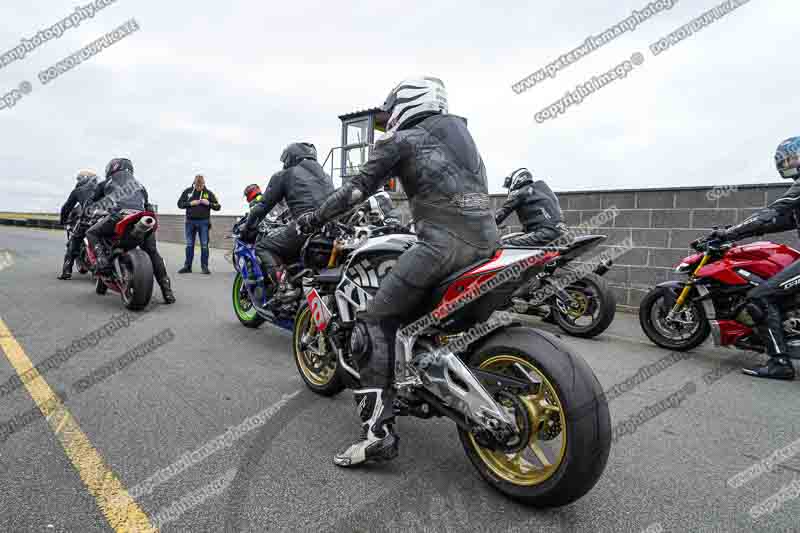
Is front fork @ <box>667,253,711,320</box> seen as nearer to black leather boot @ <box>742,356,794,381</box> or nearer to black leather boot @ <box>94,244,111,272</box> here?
black leather boot @ <box>742,356,794,381</box>

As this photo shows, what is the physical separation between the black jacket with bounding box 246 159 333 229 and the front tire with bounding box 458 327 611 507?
317 centimetres

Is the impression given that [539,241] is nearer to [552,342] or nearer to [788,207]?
[788,207]

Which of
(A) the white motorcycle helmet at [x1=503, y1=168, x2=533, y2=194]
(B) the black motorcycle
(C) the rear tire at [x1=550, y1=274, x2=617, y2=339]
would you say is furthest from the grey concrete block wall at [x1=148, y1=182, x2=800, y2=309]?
(A) the white motorcycle helmet at [x1=503, y1=168, x2=533, y2=194]

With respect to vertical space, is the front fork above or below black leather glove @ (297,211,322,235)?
below

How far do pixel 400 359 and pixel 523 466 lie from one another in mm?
754

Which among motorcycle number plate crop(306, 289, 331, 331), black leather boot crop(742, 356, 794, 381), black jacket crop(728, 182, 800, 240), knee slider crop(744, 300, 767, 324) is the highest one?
black jacket crop(728, 182, 800, 240)

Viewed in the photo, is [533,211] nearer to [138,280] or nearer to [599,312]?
[599,312]


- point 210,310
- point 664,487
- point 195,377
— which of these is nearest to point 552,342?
point 664,487

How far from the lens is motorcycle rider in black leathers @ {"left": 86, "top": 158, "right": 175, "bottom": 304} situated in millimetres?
6637

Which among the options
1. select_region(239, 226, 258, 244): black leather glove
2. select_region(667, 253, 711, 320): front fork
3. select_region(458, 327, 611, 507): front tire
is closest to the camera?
select_region(458, 327, 611, 507): front tire

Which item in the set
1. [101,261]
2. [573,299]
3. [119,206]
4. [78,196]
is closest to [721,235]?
[573,299]

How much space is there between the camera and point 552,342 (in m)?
2.17

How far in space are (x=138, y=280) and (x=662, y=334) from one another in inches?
236

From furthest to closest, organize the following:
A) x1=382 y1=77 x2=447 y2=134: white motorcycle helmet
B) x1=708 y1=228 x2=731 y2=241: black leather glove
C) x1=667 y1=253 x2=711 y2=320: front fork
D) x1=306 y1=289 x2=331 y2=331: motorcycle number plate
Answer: x1=667 y1=253 x2=711 y2=320: front fork → x1=708 y1=228 x2=731 y2=241: black leather glove → x1=306 y1=289 x2=331 y2=331: motorcycle number plate → x1=382 y1=77 x2=447 y2=134: white motorcycle helmet
